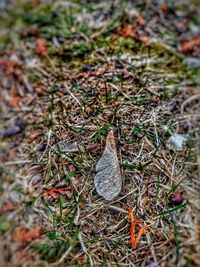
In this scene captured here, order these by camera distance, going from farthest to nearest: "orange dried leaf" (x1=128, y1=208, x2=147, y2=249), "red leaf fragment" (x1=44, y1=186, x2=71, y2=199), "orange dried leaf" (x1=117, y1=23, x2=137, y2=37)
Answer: "orange dried leaf" (x1=117, y1=23, x2=137, y2=37) → "red leaf fragment" (x1=44, y1=186, x2=71, y2=199) → "orange dried leaf" (x1=128, y1=208, x2=147, y2=249)

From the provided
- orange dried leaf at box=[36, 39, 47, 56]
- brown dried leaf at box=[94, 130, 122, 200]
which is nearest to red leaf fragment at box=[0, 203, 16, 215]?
brown dried leaf at box=[94, 130, 122, 200]

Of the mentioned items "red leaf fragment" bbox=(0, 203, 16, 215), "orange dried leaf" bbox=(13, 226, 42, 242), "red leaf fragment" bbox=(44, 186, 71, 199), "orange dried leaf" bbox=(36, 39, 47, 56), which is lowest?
"orange dried leaf" bbox=(13, 226, 42, 242)

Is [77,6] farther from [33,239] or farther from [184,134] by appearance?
[33,239]

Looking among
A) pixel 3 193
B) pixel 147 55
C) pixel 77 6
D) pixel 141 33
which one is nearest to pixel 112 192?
pixel 3 193

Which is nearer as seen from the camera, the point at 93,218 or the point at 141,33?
the point at 93,218

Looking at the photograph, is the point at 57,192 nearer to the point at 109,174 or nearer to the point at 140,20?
the point at 109,174

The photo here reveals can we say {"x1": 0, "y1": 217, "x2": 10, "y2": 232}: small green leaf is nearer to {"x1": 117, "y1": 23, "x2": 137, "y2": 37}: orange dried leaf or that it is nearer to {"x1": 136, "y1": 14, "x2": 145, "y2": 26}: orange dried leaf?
{"x1": 117, "y1": 23, "x2": 137, "y2": 37}: orange dried leaf

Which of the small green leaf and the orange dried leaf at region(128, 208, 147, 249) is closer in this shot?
the orange dried leaf at region(128, 208, 147, 249)

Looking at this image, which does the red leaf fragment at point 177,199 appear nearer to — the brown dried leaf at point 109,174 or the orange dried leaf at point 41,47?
the brown dried leaf at point 109,174

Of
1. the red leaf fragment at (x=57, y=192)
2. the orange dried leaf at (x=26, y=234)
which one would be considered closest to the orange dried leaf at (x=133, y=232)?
the red leaf fragment at (x=57, y=192)
